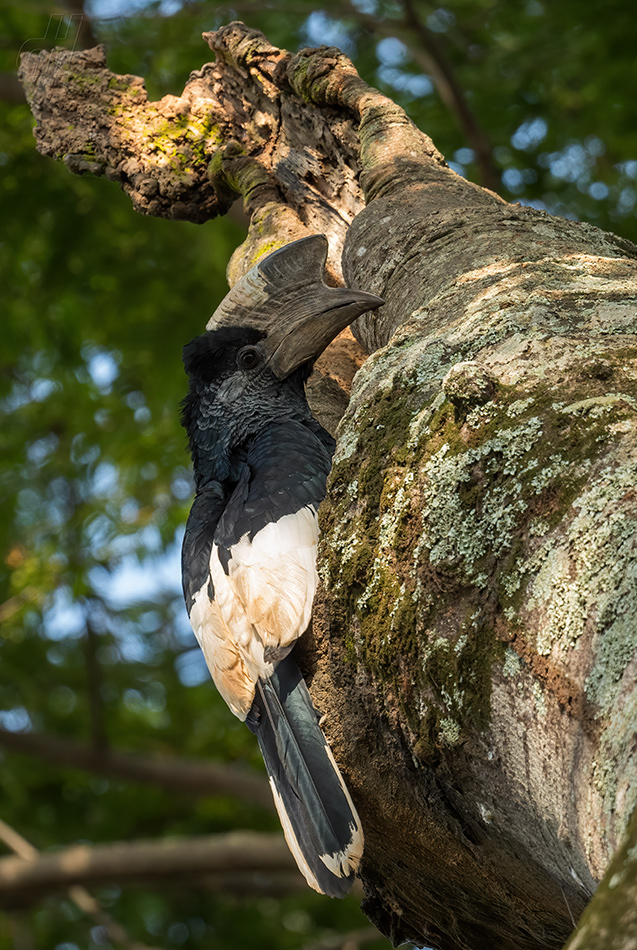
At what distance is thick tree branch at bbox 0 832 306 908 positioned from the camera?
537 centimetres

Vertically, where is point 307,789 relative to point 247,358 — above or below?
below

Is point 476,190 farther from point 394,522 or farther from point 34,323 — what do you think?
point 34,323

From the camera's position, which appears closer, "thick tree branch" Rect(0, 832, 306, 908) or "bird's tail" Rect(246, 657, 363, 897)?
"bird's tail" Rect(246, 657, 363, 897)

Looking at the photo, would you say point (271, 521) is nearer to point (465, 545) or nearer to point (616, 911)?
point (465, 545)

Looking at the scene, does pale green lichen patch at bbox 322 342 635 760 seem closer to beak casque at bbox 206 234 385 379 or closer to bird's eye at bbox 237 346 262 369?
beak casque at bbox 206 234 385 379

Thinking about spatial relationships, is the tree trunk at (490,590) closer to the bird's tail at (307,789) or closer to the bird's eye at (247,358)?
the bird's tail at (307,789)

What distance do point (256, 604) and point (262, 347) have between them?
1.26 meters

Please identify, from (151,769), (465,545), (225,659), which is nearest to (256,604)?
(225,659)

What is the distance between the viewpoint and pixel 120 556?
6984 millimetres

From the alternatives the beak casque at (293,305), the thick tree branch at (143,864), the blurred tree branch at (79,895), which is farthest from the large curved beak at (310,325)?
the blurred tree branch at (79,895)

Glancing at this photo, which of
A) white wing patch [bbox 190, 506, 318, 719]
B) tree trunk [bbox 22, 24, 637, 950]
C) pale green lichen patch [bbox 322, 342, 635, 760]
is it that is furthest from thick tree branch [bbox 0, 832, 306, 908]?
pale green lichen patch [bbox 322, 342, 635, 760]

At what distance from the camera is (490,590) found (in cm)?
176

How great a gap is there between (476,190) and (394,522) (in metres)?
1.86

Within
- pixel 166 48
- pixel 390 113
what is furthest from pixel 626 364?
pixel 166 48
